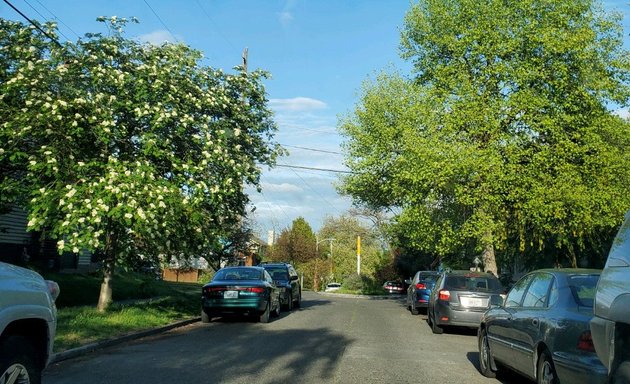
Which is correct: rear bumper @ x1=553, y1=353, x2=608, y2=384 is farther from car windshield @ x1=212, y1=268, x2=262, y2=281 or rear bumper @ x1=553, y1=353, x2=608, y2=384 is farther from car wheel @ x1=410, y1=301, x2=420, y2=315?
car wheel @ x1=410, y1=301, x2=420, y2=315

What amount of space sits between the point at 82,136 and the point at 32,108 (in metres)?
1.07

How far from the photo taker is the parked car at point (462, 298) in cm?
1430

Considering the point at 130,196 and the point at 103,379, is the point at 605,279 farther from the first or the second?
the point at 130,196

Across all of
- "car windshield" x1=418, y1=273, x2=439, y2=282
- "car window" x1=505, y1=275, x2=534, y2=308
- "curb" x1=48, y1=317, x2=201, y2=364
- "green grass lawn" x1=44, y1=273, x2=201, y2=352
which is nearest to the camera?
"car window" x1=505, y1=275, x2=534, y2=308

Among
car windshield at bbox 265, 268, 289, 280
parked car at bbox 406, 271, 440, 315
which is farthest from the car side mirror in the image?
car windshield at bbox 265, 268, 289, 280

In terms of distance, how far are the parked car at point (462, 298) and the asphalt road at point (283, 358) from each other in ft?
1.45

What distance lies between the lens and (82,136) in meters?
12.7

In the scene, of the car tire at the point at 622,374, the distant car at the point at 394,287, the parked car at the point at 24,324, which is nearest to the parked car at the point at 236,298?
the parked car at the point at 24,324

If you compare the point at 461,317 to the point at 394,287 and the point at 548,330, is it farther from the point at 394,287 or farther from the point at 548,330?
the point at 394,287

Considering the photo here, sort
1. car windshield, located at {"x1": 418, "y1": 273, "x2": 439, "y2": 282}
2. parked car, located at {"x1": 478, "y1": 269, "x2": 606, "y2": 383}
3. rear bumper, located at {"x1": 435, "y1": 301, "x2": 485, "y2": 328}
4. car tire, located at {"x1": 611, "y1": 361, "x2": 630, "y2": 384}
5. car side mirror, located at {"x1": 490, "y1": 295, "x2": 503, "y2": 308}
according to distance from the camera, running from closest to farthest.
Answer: car tire, located at {"x1": 611, "y1": 361, "x2": 630, "y2": 384} < parked car, located at {"x1": 478, "y1": 269, "x2": 606, "y2": 383} < car side mirror, located at {"x1": 490, "y1": 295, "x2": 503, "y2": 308} < rear bumper, located at {"x1": 435, "y1": 301, "x2": 485, "y2": 328} < car windshield, located at {"x1": 418, "y1": 273, "x2": 439, "y2": 282}

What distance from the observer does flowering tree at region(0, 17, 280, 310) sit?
11891 mm

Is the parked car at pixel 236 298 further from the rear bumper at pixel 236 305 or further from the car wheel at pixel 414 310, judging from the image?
the car wheel at pixel 414 310

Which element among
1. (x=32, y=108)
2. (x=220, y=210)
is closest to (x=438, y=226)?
(x=220, y=210)

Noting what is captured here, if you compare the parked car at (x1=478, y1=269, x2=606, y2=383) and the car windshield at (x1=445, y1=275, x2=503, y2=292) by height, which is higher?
the car windshield at (x1=445, y1=275, x2=503, y2=292)
